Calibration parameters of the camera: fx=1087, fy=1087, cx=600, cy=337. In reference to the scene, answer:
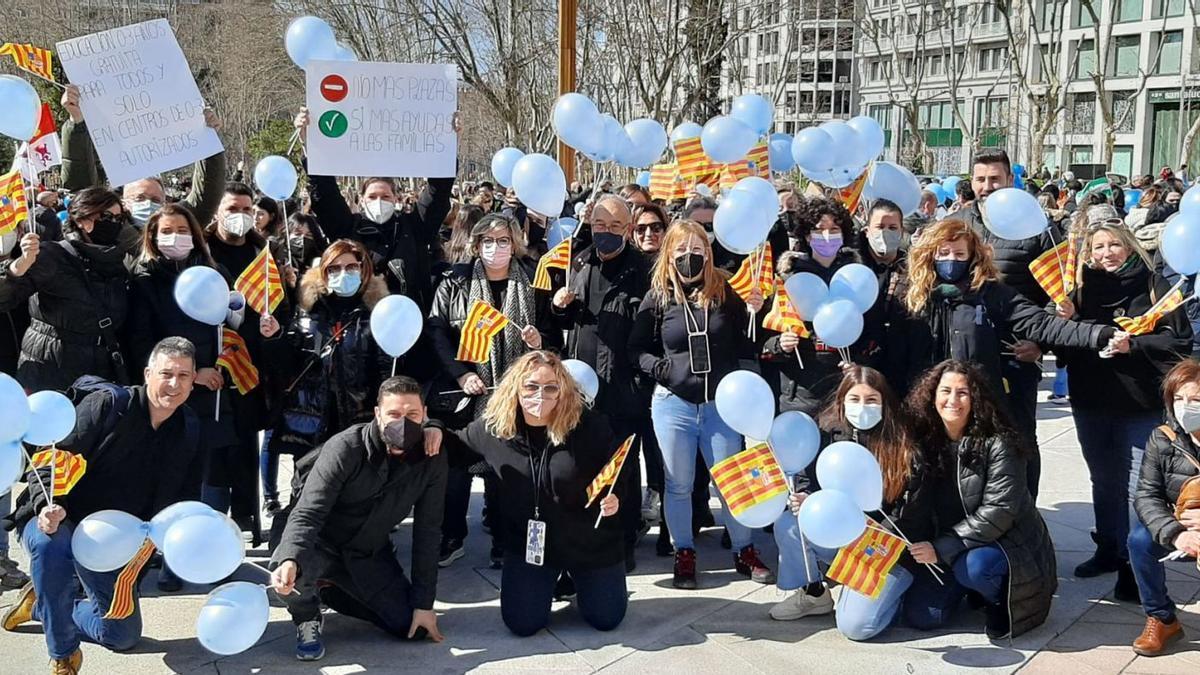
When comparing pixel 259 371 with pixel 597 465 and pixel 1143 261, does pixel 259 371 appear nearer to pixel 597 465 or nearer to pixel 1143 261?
Answer: pixel 597 465

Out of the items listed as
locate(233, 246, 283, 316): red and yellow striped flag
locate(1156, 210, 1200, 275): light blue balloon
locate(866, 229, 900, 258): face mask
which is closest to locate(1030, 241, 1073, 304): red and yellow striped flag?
locate(1156, 210, 1200, 275): light blue balloon

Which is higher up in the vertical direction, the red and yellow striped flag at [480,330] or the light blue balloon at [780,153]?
the light blue balloon at [780,153]

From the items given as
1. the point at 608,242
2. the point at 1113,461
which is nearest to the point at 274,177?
the point at 608,242

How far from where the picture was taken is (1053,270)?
5344mm

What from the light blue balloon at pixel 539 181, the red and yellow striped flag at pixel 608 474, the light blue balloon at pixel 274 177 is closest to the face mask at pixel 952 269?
the red and yellow striped flag at pixel 608 474

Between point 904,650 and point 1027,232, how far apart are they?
2133 mm

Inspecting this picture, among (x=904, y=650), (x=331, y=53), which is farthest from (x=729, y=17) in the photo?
(x=904, y=650)

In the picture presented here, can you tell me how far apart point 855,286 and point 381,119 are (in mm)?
2824

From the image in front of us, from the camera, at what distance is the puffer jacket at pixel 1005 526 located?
180 inches

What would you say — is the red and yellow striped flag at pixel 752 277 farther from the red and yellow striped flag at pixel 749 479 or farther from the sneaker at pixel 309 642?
the sneaker at pixel 309 642

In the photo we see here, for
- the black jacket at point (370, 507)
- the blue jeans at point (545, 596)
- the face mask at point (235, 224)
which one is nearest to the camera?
the black jacket at point (370, 507)

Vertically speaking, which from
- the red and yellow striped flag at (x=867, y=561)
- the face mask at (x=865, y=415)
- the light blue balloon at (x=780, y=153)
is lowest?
the red and yellow striped flag at (x=867, y=561)

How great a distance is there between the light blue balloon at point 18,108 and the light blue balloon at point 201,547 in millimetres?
2280

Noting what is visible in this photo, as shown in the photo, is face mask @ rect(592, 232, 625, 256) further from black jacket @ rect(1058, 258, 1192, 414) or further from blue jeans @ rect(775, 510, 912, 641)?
black jacket @ rect(1058, 258, 1192, 414)
